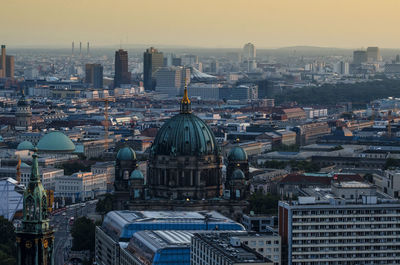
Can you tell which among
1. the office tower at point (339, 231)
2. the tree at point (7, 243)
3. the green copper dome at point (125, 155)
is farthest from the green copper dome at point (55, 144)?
the office tower at point (339, 231)

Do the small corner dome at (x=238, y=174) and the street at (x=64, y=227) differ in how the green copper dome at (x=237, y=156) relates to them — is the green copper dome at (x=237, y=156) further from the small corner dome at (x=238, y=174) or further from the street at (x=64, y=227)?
the street at (x=64, y=227)

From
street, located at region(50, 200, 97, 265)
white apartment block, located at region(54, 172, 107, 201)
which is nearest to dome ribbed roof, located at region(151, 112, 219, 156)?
street, located at region(50, 200, 97, 265)

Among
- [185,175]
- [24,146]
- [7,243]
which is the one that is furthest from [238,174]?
[24,146]

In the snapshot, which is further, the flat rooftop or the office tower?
the office tower

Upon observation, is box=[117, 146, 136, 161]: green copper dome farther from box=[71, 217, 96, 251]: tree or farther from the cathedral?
box=[71, 217, 96, 251]: tree

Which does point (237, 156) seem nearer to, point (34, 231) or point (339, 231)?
point (339, 231)

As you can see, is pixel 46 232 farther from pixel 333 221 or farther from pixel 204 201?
pixel 204 201

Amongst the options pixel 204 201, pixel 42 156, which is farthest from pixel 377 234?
pixel 42 156
